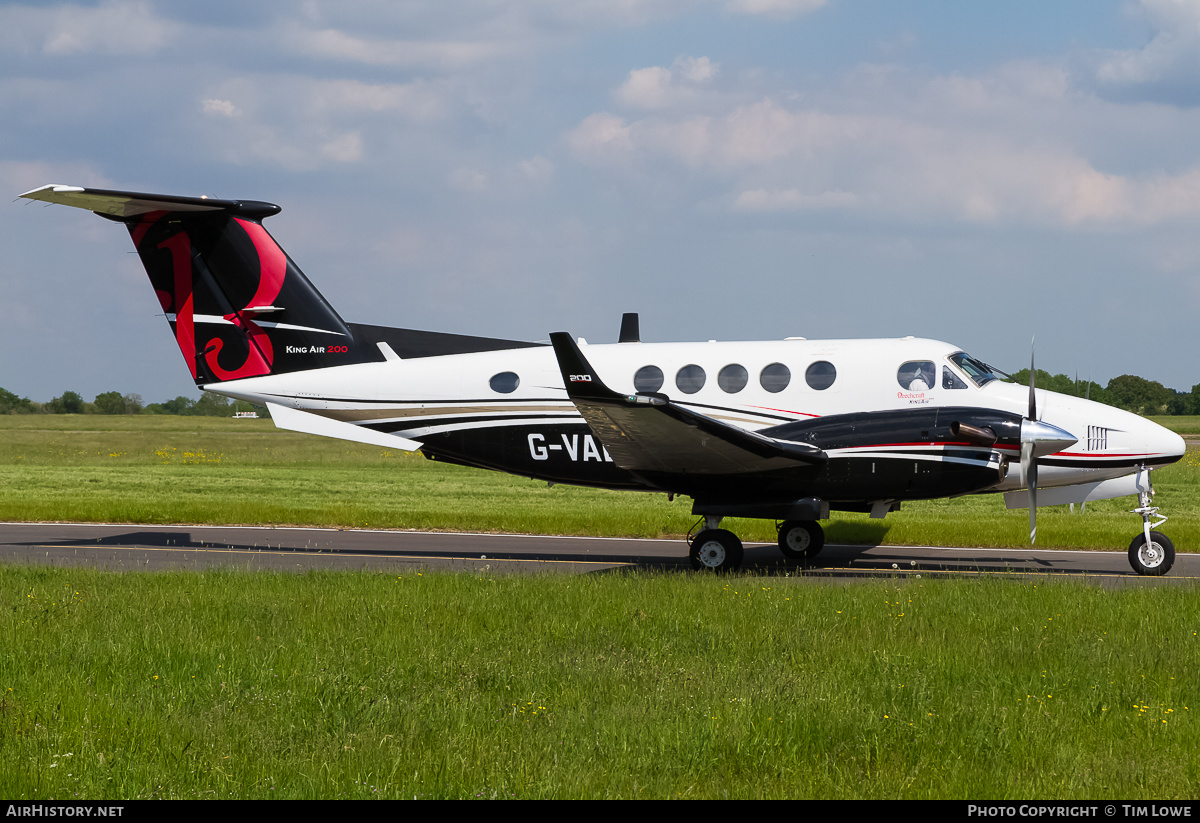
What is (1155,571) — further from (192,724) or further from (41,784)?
(41,784)

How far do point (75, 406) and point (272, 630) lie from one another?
5939 inches

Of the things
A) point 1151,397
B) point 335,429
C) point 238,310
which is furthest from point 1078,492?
point 1151,397

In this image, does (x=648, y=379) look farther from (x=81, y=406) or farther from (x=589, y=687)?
(x=81, y=406)

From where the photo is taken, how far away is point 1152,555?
13805 mm

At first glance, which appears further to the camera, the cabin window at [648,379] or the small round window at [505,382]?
the small round window at [505,382]

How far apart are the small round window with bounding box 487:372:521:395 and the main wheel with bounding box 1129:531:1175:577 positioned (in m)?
9.52

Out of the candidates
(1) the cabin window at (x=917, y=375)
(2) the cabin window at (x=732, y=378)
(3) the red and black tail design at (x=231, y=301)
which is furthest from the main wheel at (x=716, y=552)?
(3) the red and black tail design at (x=231, y=301)

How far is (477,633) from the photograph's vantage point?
9445 mm

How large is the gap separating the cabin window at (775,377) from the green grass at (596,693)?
4.26 m

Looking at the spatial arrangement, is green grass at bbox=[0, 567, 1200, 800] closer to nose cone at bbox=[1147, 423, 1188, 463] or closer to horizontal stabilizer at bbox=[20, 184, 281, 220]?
nose cone at bbox=[1147, 423, 1188, 463]

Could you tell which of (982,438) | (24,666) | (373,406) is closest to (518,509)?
(373,406)

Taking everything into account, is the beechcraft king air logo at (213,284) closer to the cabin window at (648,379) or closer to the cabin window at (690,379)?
the cabin window at (648,379)

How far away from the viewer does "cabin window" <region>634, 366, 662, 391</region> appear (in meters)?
15.4

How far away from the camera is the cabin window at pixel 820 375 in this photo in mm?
14734
